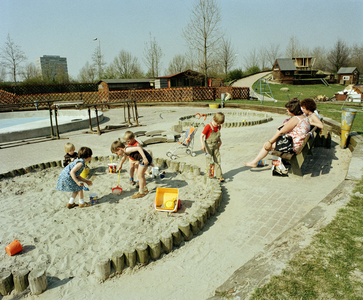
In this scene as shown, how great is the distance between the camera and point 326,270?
104 inches

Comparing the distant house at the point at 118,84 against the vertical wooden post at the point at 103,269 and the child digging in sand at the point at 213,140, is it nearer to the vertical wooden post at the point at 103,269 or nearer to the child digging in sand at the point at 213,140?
the child digging in sand at the point at 213,140

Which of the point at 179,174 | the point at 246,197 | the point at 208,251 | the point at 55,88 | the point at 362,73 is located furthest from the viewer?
the point at 362,73

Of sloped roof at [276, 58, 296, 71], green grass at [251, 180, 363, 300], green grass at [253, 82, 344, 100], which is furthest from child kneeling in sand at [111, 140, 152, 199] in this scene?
sloped roof at [276, 58, 296, 71]

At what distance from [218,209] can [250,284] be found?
6.35ft

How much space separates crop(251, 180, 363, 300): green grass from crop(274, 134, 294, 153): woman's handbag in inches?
79.4

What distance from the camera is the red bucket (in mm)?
3379

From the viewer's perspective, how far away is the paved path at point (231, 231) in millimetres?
2791

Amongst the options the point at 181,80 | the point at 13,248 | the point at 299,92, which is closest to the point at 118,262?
the point at 13,248

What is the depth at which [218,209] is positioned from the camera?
442 centimetres

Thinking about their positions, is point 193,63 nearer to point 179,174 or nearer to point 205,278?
point 179,174

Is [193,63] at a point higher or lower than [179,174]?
→ higher

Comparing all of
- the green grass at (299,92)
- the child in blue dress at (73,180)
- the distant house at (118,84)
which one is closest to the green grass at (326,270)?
the child in blue dress at (73,180)

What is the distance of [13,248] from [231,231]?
2787 mm

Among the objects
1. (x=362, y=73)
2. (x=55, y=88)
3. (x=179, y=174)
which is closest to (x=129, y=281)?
(x=179, y=174)
